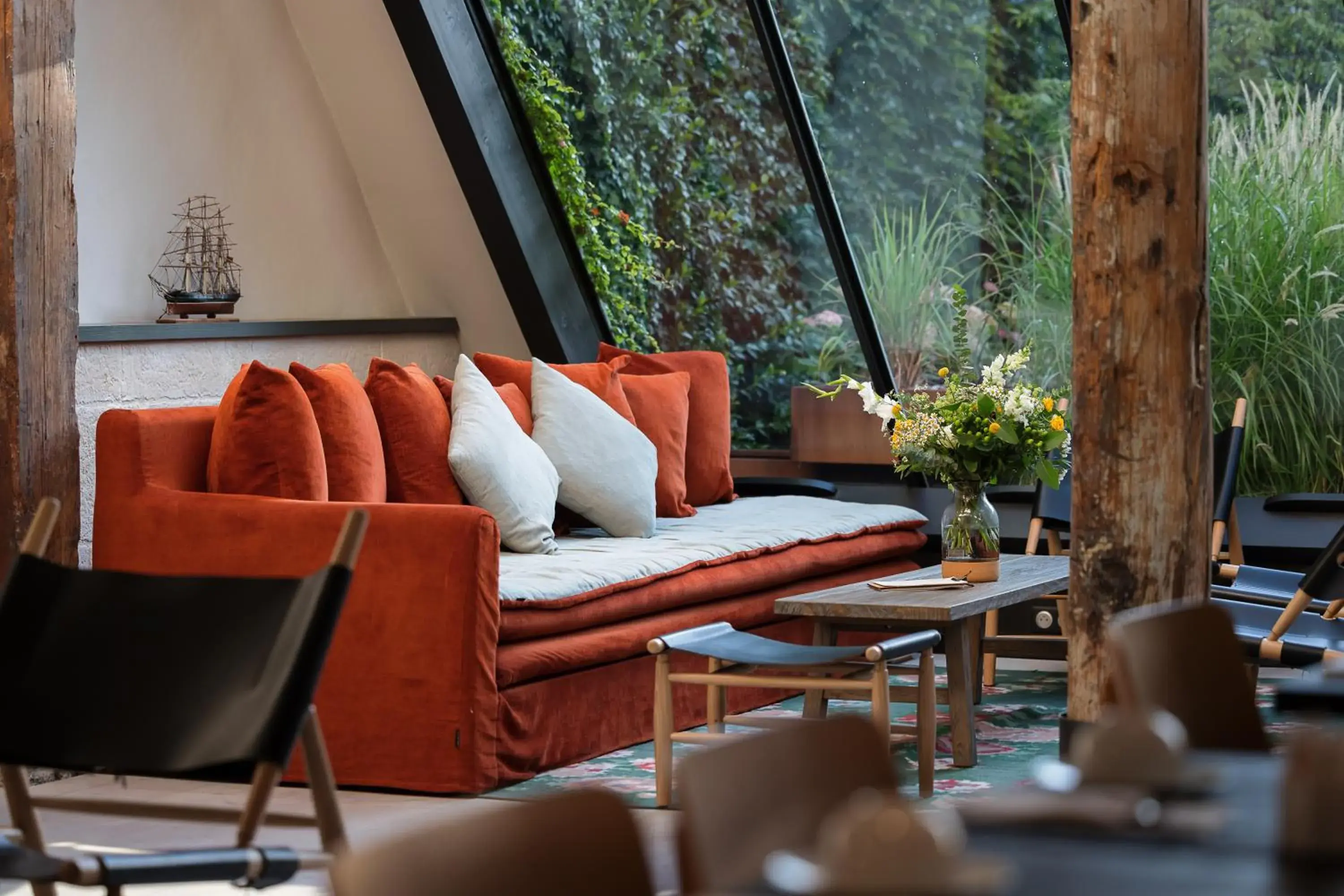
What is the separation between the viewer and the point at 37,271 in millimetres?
4320

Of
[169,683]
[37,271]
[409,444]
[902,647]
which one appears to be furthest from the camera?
[409,444]

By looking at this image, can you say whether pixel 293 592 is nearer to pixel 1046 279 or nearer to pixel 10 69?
pixel 10 69

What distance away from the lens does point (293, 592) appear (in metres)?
2.70

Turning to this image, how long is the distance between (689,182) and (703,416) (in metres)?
0.97

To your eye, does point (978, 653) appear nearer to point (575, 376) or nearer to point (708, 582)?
point (708, 582)

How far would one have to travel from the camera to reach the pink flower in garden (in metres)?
6.62

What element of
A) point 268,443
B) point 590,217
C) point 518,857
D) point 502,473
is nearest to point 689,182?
point 590,217

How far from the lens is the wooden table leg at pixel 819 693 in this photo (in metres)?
4.49

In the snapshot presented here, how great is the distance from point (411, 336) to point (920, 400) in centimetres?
259

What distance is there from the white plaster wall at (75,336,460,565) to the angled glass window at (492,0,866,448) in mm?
1011

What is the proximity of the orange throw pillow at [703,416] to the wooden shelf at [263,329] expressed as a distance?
0.73 m

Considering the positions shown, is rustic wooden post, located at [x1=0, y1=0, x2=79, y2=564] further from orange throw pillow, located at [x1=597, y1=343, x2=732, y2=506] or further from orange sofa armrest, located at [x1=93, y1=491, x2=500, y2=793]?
orange throw pillow, located at [x1=597, y1=343, x2=732, y2=506]

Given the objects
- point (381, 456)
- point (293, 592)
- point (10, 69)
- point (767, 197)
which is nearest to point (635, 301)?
point (767, 197)

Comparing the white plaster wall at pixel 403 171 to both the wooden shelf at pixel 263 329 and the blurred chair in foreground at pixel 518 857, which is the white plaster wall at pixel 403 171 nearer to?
the wooden shelf at pixel 263 329
